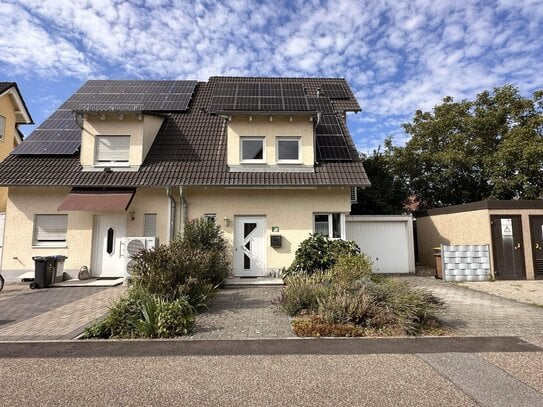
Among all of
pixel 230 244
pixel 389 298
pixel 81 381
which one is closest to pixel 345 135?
pixel 230 244

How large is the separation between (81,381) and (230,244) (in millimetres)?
9395

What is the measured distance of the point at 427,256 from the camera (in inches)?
736

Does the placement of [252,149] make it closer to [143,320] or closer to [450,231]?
[143,320]

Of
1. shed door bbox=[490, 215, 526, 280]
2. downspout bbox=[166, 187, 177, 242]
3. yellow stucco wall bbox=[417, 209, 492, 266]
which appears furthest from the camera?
yellow stucco wall bbox=[417, 209, 492, 266]

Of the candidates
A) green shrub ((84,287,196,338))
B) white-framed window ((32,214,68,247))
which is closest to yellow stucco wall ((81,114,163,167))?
white-framed window ((32,214,68,247))

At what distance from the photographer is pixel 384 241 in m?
16.3

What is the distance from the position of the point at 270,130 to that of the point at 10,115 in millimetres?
18334

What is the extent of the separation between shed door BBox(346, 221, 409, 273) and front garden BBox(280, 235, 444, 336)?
6.96m

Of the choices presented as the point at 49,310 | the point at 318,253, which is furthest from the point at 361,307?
the point at 49,310

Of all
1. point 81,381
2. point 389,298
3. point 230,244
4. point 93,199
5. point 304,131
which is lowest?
point 81,381

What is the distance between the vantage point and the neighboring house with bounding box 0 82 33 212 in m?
21.0

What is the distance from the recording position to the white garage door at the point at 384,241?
16.2 metres

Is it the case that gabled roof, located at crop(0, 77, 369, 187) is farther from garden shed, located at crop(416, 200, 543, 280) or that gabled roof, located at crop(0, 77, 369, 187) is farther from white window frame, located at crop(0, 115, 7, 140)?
white window frame, located at crop(0, 115, 7, 140)

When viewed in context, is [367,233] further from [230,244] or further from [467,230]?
[230,244]
